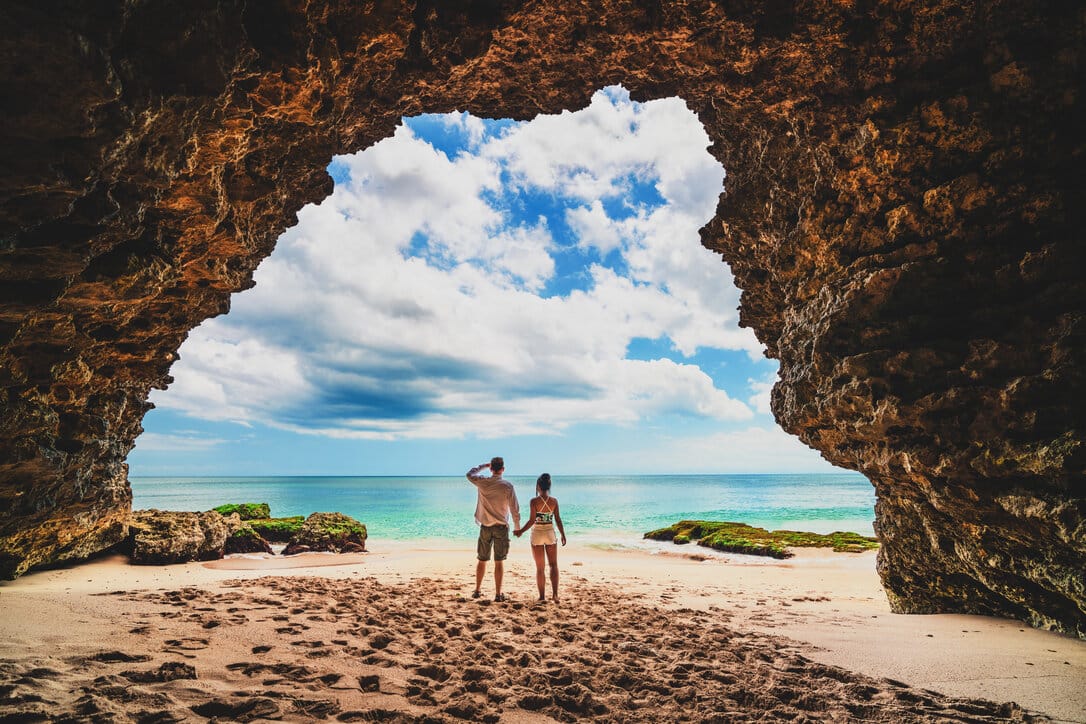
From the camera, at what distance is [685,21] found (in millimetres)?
6242

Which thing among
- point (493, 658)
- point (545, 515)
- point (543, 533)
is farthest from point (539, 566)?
point (493, 658)

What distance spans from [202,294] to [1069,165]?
1070cm

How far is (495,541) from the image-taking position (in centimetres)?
864

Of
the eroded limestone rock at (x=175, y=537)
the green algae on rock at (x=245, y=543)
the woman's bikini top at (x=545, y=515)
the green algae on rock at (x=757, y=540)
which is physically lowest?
the green algae on rock at (x=757, y=540)

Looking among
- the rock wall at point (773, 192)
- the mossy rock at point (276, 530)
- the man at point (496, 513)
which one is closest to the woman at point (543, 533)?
the man at point (496, 513)

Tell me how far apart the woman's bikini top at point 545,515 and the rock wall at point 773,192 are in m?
4.13

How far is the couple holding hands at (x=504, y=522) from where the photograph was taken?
27.6 feet

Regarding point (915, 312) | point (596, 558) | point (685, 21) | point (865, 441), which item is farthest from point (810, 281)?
point (596, 558)

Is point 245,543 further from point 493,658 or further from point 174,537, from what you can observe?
point 493,658

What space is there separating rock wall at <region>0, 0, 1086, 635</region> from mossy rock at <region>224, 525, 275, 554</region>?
6371 millimetres

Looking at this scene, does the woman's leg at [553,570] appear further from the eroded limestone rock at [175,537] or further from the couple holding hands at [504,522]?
the eroded limestone rock at [175,537]

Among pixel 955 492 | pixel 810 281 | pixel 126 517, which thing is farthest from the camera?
pixel 126 517

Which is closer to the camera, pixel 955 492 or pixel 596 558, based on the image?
pixel 955 492

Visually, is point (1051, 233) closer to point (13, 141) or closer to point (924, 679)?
point (924, 679)
